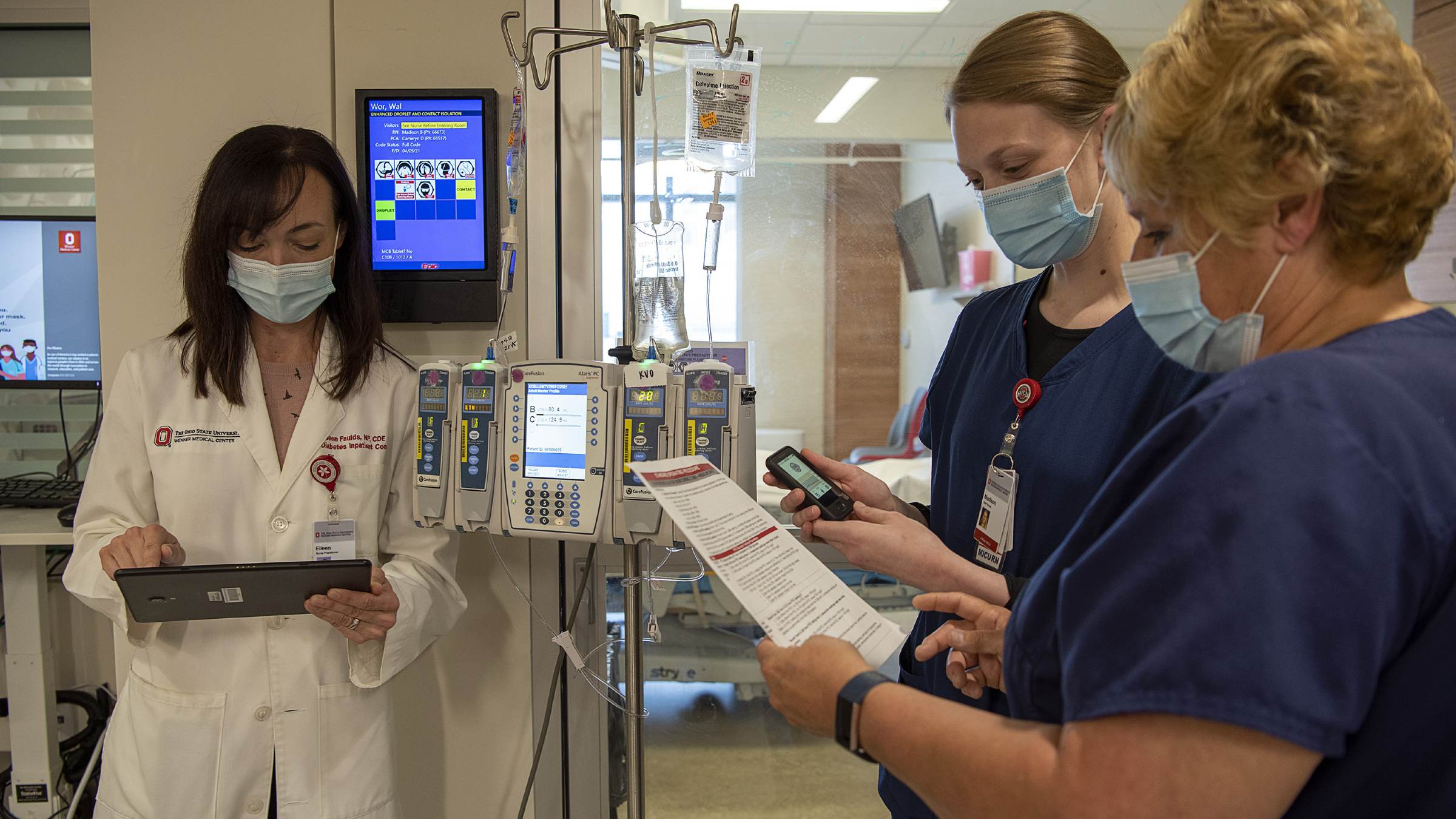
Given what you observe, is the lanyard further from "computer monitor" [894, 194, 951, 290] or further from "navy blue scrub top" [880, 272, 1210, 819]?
"computer monitor" [894, 194, 951, 290]

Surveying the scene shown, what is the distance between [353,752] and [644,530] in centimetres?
66

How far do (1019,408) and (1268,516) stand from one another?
665 millimetres

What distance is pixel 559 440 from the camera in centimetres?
154

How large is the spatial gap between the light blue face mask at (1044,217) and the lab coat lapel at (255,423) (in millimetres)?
1279

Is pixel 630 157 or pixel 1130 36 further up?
pixel 1130 36

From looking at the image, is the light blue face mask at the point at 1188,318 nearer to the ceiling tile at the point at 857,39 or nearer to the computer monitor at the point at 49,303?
the ceiling tile at the point at 857,39

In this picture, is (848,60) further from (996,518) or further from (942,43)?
(996,518)

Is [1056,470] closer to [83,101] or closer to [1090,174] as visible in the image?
[1090,174]

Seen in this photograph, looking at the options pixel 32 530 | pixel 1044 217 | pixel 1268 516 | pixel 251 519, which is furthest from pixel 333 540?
pixel 1268 516

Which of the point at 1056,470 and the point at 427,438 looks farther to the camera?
the point at 427,438

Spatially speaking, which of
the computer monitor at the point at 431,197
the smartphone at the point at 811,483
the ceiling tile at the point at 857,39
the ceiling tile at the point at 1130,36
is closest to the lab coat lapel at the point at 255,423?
the computer monitor at the point at 431,197

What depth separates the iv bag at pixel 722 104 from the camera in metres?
1.55

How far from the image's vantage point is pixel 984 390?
1289 mm

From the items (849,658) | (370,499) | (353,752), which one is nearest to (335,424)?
(370,499)
